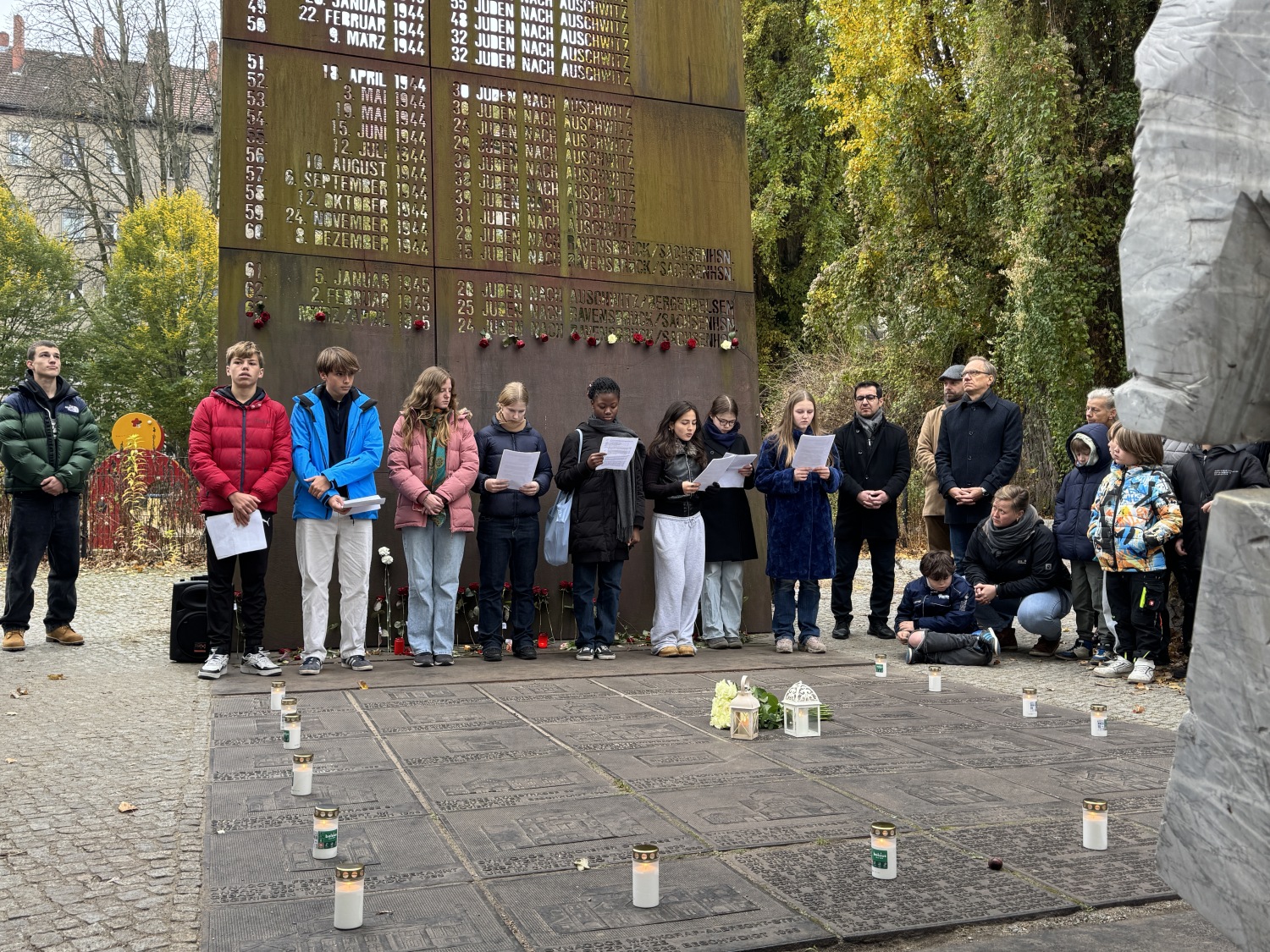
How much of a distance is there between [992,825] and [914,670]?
403 centimetres

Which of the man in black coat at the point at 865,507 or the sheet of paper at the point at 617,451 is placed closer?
the sheet of paper at the point at 617,451

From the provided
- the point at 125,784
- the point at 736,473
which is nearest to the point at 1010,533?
the point at 736,473

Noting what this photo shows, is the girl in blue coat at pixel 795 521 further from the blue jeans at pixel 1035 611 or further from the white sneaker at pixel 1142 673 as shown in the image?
the white sneaker at pixel 1142 673

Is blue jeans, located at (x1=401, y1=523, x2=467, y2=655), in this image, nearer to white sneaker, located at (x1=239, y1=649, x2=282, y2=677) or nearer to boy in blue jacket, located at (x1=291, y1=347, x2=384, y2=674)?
boy in blue jacket, located at (x1=291, y1=347, x2=384, y2=674)

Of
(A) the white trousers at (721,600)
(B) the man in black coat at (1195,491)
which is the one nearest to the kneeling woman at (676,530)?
(A) the white trousers at (721,600)

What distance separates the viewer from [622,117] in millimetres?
9930

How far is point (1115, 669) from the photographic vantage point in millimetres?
8016

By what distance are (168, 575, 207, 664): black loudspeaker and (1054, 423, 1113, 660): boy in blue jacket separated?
20.6 feet

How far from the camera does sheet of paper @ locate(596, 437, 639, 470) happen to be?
8.62m

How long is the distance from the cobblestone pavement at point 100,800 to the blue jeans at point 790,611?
431 cm

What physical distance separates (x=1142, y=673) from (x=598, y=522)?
386 centimetres

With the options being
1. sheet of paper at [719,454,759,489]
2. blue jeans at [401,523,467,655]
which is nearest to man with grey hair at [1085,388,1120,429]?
sheet of paper at [719,454,759,489]

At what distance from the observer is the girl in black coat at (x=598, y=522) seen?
28.8ft

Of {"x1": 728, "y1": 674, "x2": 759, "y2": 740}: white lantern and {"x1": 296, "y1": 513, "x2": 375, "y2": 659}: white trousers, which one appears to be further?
{"x1": 296, "y1": 513, "x2": 375, "y2": 659}: white trousers
